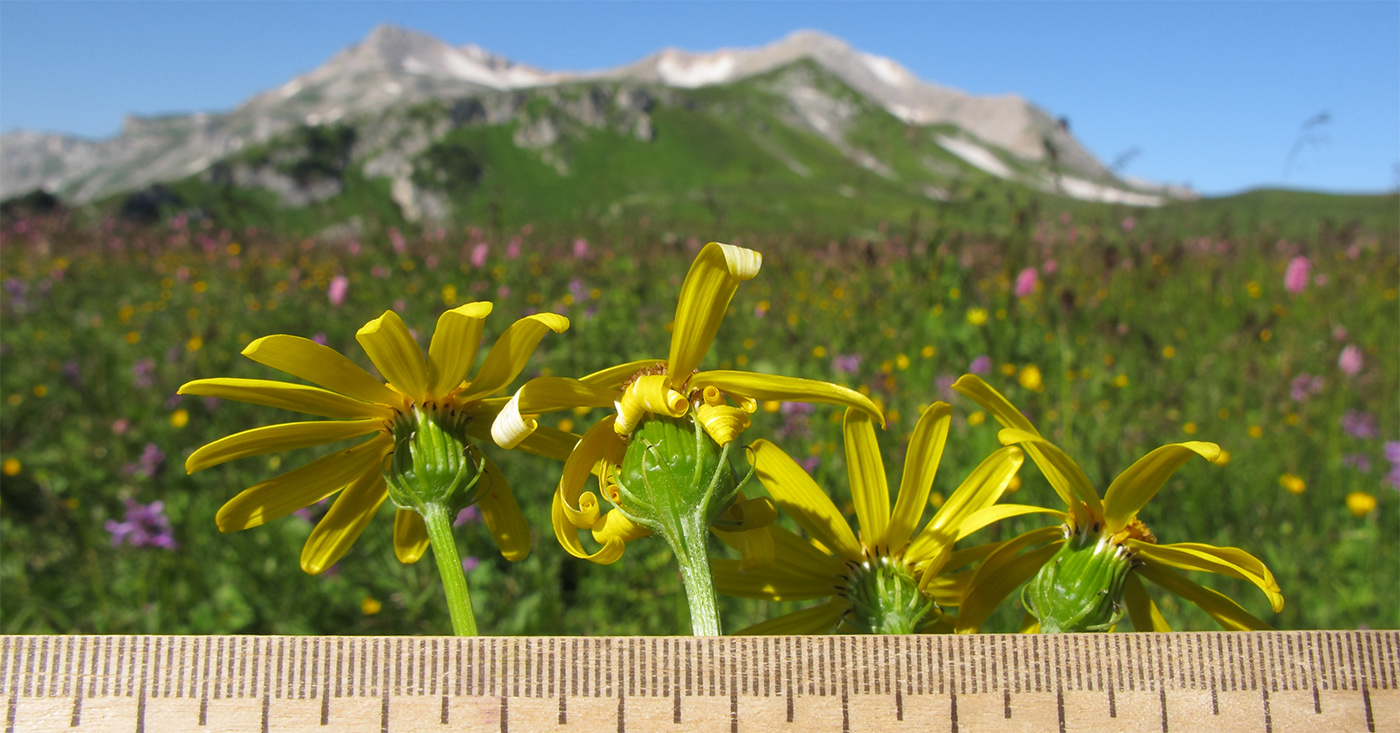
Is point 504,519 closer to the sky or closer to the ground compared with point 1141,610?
closer to the sky

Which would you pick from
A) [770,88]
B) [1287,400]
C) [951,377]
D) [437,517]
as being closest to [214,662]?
[437,517]

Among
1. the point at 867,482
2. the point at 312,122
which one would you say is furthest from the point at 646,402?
the point at 312,122

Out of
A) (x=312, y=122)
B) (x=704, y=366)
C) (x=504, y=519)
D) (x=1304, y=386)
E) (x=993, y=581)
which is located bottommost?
(x=993, y=581)

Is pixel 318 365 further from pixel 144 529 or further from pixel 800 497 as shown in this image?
pixel 144 529

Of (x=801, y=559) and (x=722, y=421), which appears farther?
(x=801, y=559)

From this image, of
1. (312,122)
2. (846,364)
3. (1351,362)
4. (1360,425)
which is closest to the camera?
(1360,425)

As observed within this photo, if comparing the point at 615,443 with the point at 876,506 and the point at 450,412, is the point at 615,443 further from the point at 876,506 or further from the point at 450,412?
the point at 876,506

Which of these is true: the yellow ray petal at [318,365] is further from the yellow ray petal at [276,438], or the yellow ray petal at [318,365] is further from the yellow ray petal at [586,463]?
the yellow ray petal at [586,463]

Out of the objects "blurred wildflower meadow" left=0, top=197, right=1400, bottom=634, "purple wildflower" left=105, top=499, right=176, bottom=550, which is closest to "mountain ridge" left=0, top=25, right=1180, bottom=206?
"blurred wildflower meadow" left=0, top=197, right=1400, bottom=634

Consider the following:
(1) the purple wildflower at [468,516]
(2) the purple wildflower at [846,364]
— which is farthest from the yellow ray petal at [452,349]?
(2) the purple wildflower at [846,364]
